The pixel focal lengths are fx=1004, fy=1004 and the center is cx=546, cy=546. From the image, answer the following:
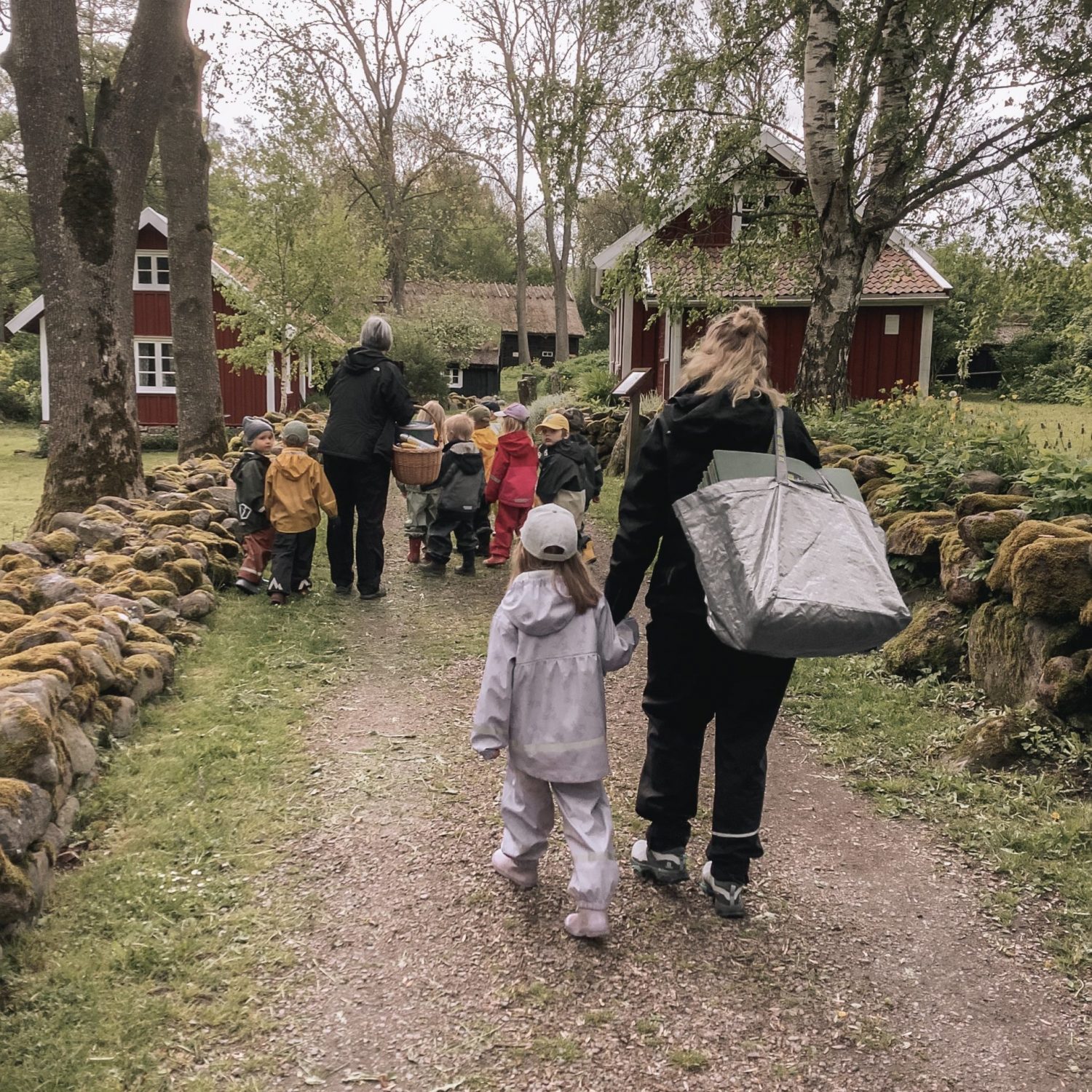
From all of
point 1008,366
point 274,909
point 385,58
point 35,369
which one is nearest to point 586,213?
point 385,58

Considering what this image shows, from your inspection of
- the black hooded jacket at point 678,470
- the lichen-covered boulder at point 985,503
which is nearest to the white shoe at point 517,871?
the black hooded jacket at point 678,470

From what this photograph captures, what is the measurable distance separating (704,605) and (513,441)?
5887 mm

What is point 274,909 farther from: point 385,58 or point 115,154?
point 385,58

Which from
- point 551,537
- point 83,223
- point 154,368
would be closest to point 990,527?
point 551,537

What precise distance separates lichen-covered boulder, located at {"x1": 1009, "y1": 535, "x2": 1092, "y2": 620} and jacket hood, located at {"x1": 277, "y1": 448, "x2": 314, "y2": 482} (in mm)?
5197

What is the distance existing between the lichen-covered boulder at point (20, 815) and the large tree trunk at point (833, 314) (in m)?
10.1

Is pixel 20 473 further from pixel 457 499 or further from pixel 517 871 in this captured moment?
pixel 517 871

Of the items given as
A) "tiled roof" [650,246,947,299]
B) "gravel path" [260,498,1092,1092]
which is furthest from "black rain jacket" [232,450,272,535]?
"tiled roof" [650,246,947,299]

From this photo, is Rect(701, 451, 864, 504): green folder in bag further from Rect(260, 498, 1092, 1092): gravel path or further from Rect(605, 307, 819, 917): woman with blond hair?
Rect(260, 498, 1092, 1092): gravel path

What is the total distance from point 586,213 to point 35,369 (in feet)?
96.6

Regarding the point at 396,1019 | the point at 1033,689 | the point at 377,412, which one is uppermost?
the point at 377,412

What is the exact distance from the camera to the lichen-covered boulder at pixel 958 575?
5.91 m

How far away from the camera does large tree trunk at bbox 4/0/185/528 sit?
9.27 metres

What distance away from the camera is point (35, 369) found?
1259 inches
